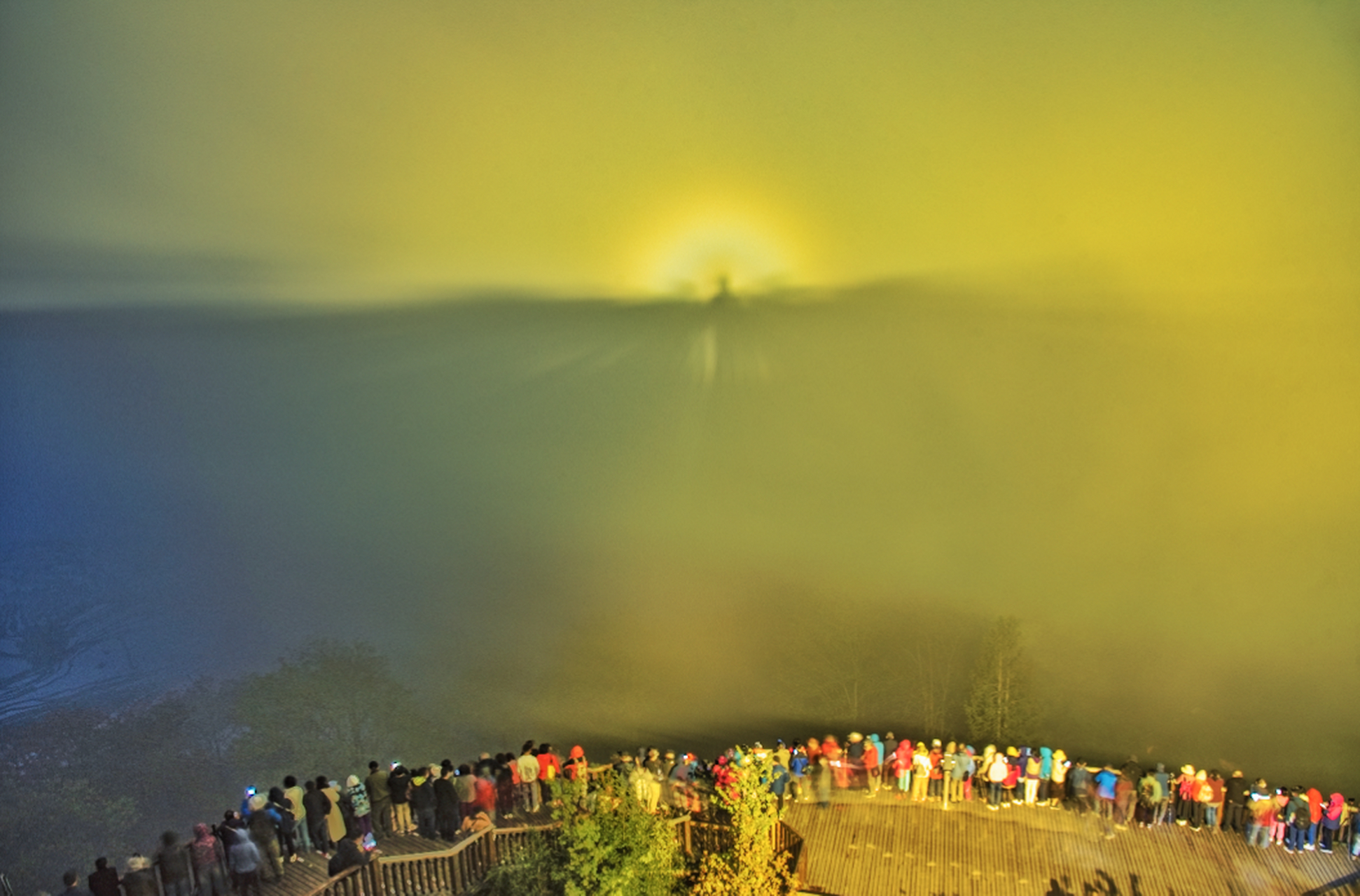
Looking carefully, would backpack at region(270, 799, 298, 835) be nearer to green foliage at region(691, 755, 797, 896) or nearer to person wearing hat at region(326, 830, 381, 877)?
person wearing hat at region(326, 830, 381, 877)

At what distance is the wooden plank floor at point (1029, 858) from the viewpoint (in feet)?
36.0

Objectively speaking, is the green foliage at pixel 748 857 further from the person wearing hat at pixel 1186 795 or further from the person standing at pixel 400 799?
the person wearing hat at pixel 1186 795

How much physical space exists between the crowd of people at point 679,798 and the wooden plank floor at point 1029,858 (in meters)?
0.26

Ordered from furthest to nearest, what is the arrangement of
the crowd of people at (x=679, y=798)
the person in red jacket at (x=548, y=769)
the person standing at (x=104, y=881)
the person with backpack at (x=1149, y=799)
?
1. the person with backpack at (x=1149, y=799)
2. the person in red jacket at (x=548, y=769)
3. the crowd of people at (x=679, y=798)
4. the person standing at (x=104, y=881)

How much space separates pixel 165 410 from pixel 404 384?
543 cm

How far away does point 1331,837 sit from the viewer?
1158cm

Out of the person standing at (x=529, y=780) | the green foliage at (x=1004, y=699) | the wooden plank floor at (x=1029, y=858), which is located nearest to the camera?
the wooden plank floor at (x=1029, y=858)

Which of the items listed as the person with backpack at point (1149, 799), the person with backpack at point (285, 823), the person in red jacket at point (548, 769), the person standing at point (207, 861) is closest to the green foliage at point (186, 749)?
the person in red jacket at point (548, 769)

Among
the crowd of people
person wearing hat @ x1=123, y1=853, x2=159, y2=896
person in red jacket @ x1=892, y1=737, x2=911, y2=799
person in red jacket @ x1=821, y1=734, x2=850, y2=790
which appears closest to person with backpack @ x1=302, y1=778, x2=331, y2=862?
the crowd of people

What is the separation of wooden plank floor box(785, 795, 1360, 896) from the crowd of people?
26 cm

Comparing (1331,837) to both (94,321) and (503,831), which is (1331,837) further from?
(94,321)

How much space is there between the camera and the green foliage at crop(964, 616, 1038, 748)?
54.0 ft

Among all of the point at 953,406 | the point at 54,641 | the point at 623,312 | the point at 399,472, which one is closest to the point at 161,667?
the point at 54,641

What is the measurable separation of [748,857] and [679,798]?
100 inches
